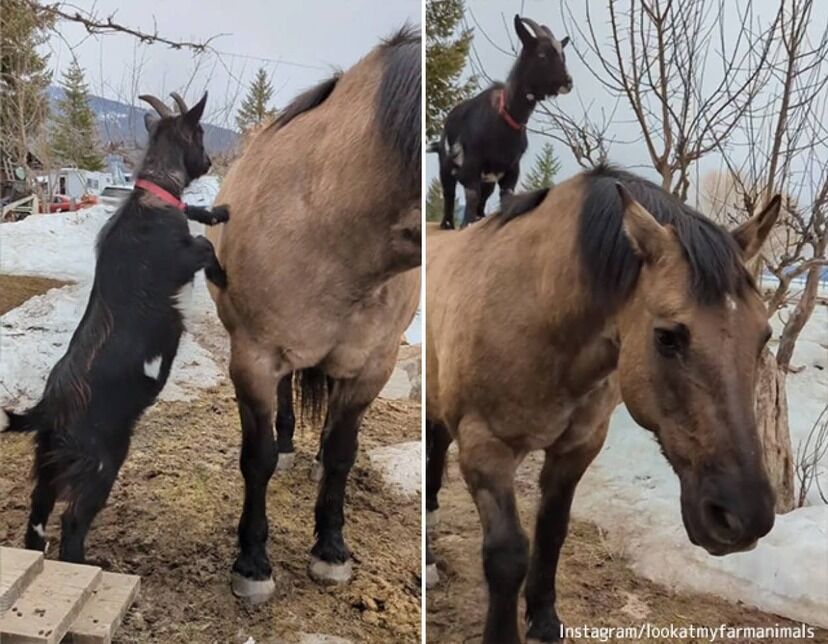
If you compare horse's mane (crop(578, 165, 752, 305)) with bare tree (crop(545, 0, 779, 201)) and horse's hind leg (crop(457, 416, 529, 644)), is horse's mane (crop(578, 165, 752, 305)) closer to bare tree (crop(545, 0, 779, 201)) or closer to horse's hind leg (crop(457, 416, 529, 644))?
bare tree (crop(545, 0, 779, 201))

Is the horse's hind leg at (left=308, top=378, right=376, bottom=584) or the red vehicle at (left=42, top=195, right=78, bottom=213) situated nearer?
the red vehicle at (left=42, top=195, right=78, bottom=213)

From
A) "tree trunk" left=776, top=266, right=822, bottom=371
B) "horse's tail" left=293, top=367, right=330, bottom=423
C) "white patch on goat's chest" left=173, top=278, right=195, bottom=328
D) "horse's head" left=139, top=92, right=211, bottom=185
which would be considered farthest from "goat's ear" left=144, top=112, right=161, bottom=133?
"tree trunk" left=776, top=266, right=822, bottom=371

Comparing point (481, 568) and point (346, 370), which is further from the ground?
point (346, 370)

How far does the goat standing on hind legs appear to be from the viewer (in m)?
1.29

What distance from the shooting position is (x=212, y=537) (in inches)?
55.2

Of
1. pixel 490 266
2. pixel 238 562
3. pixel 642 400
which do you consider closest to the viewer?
pixel 642 400

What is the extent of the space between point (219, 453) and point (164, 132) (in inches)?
22.1

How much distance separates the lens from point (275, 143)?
1349mm

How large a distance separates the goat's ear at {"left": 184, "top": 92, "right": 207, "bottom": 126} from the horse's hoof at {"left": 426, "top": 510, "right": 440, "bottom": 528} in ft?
2.53

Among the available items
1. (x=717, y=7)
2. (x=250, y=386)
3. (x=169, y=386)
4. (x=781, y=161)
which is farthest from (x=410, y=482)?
(x=717, y=7)

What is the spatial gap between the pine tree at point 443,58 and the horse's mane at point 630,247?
28 centimetres

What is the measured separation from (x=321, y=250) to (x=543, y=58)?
1.58ft

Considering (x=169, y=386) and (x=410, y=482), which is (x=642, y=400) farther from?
(x=169, y=386)

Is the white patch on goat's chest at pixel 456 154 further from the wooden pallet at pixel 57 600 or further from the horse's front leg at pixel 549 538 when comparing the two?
Result: the wooden pallet at pixel 57 600
